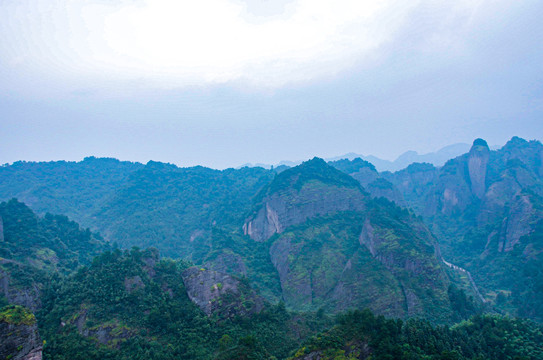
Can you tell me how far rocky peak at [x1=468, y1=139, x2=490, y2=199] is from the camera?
10381 centimetres

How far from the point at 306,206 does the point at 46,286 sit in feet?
185

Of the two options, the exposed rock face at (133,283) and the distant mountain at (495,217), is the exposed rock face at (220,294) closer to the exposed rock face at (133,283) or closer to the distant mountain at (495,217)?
the exposed rock face at (133,283)

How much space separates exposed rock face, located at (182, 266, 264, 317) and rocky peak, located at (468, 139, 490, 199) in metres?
101

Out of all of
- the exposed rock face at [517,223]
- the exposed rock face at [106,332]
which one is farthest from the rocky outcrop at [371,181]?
the exposed rock face at [106,332]

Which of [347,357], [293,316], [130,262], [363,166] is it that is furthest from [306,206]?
[363,166]

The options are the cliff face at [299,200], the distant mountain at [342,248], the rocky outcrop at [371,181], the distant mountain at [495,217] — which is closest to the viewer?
the distant mountain at [342,248]

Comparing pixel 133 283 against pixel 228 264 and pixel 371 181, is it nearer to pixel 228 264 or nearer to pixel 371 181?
pixel 228 264

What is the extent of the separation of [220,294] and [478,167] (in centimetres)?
11010

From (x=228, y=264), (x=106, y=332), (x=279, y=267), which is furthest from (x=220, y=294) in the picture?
(x=228, y=264)

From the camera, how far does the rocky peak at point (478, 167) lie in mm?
103812

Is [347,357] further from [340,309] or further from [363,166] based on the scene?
[363,166]

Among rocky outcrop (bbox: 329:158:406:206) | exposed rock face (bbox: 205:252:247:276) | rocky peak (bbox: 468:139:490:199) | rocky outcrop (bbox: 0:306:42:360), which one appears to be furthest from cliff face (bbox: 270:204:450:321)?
rocky peak (bbox: 468:139:490:199)

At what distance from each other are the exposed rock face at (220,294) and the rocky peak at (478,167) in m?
101

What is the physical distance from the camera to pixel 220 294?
3503cm
